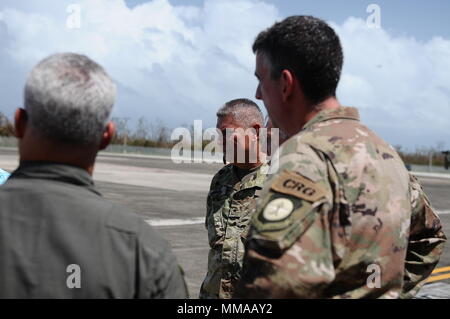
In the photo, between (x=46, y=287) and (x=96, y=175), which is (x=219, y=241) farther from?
(x=96, y=175)

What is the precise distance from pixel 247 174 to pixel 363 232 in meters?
1.99

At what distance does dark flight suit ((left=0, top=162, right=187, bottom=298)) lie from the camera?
1.73 m

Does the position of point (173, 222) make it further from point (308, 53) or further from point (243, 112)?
point (308, 53)

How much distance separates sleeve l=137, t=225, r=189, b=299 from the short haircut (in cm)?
75

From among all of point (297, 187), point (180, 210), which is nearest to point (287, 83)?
point (297, 187)

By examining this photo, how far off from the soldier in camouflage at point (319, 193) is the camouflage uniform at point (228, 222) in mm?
1529

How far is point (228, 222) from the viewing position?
377cm

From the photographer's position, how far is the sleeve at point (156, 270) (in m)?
1.77

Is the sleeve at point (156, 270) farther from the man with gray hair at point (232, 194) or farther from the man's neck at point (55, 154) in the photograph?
the man with gray hair at point (232, 194)

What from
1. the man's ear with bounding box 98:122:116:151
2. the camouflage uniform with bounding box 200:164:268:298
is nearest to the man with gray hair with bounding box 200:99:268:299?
the camouflage uniform with bounding box 200:164:268:298

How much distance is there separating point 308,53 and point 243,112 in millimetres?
1992

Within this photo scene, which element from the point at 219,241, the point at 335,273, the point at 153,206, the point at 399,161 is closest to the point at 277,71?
the point at 399,161

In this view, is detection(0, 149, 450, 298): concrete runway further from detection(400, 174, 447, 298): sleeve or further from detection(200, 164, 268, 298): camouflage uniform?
detection(400, 174, 447, 298): sleeve

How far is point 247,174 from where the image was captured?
397cm
